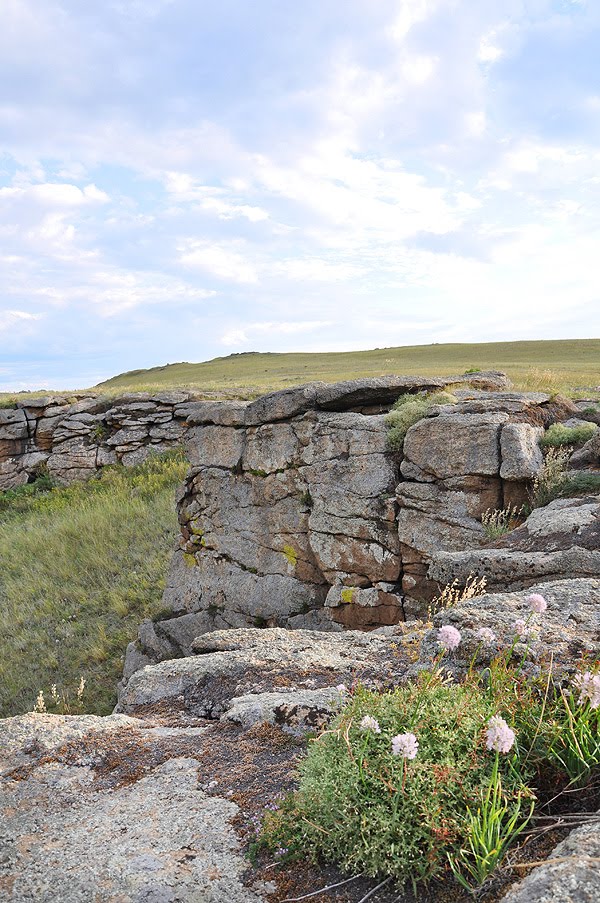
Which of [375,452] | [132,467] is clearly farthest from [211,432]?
[132,467]

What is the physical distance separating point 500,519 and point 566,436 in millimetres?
1736

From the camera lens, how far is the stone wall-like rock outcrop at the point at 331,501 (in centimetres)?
912

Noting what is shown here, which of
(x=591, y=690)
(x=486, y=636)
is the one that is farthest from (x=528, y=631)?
(x=591, y=690)

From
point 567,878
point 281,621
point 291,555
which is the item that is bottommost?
point 281,621

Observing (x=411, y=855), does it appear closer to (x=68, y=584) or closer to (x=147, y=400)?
(x=68, y=584)

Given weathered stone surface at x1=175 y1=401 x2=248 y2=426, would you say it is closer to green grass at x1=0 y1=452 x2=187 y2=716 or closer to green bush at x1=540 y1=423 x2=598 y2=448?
green grass at x1=0 y1=452 x2=187 y2=716

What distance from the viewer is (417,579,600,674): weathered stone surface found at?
147 inches

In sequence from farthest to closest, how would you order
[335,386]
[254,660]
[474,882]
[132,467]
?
[132,467] < [335,386] < [254,660] < [474,882]

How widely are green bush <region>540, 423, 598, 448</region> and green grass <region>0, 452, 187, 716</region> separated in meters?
8.75

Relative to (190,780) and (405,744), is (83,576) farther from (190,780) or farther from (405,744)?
(405,744)

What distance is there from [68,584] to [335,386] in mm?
10223

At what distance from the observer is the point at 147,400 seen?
25.3 m

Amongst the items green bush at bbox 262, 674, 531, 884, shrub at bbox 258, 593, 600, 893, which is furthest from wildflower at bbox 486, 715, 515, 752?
green bush at bbox 262, 674, 531, 884

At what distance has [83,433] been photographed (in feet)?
83.0
